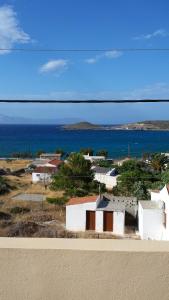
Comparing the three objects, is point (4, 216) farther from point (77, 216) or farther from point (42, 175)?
point (42, 175)

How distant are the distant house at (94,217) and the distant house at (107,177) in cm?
1667

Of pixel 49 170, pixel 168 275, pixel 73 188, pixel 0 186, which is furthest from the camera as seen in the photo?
pixel 49 170

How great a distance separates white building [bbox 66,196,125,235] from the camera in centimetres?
2234

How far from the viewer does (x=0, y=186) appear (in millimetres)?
34812

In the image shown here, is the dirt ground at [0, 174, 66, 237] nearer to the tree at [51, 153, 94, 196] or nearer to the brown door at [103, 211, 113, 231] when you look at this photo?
the tree at [51, 153, 94, 196]

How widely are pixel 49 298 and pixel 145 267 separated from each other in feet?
1.65

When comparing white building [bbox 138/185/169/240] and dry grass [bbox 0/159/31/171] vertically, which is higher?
dry grass [bbox 0/159/31/171]

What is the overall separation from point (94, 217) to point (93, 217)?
0.24 feet

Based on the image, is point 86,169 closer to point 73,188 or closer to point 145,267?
point 73,188

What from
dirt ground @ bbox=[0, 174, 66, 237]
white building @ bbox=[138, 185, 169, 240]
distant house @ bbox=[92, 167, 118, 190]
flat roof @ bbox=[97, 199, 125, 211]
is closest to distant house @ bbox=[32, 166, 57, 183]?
distant house @ bbox=[92, 167, 118, 190]

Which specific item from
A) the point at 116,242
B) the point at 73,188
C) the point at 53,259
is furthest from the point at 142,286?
the point at 73,188

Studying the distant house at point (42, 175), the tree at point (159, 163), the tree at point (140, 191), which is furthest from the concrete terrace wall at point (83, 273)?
the tree at point (159, 163)

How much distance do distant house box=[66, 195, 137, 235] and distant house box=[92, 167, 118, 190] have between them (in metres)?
16.7

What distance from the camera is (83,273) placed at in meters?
2.00
